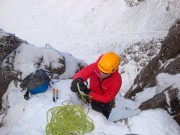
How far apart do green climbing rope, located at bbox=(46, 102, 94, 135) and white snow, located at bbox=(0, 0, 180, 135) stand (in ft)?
0.65

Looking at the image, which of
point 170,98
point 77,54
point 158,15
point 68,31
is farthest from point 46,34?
point 170,98

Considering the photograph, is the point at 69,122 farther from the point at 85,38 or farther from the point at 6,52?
the point at 85,38

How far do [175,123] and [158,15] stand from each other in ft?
43.2

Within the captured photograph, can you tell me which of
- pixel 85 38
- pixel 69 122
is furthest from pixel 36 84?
pixel 85 38

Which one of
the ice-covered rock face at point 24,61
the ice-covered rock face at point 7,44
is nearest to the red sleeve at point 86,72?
the ice-covered rock face at point 24,61

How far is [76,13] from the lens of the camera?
845 inches

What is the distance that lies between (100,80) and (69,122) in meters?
1.17

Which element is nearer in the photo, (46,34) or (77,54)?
(77,54)

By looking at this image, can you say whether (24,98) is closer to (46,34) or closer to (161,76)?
(161,76)

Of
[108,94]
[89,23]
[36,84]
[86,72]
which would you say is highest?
[86,72]

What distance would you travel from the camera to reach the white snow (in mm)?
5371

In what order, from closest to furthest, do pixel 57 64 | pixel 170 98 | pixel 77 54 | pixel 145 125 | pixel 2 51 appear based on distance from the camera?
1. pixel 145 125
2. pixel 170 98
3. pixel 2 51
4. pixel 57 64
5. pixel 77 54

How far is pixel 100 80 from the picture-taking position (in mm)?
5691

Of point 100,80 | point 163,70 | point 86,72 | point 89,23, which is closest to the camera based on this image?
point 86,72
